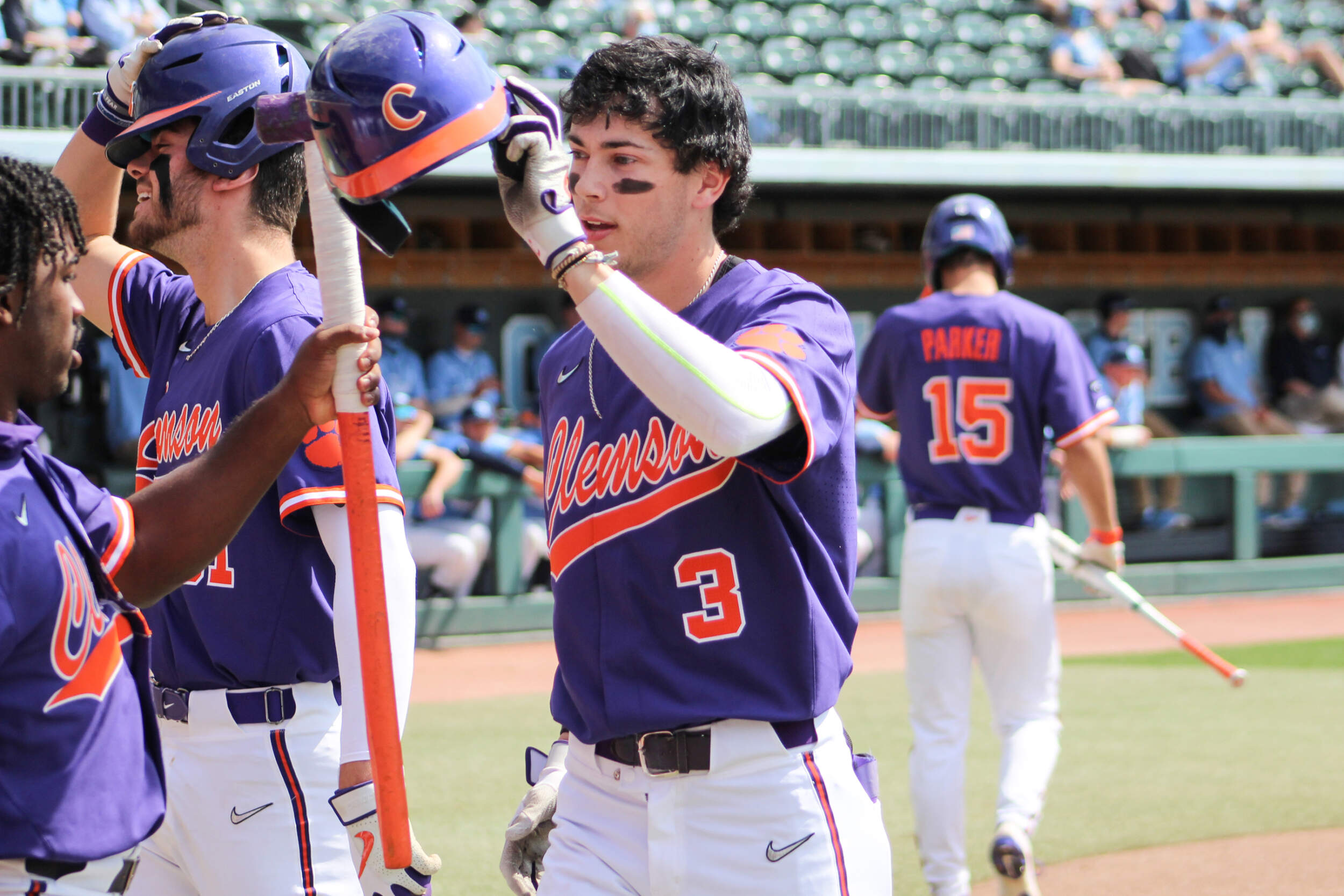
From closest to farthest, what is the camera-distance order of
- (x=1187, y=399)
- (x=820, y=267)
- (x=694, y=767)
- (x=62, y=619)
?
(x=62, y=619) → (x=694, y=767) → (x=820, y=267) → (x=1187, y=399)

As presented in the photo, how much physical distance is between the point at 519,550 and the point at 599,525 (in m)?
7.10

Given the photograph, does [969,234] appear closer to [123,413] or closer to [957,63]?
[123,413]

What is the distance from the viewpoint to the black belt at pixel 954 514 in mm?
4586

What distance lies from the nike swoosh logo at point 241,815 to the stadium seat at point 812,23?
12637 millimetres

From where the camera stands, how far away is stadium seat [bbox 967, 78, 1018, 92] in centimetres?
1389

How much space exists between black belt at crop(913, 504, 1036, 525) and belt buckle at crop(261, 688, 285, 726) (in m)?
2.67

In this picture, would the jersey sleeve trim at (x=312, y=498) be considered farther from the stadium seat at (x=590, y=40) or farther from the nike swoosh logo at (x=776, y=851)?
the stadium seat at (x=590, y=40)

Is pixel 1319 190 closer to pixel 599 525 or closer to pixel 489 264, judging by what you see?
pixel 489 264

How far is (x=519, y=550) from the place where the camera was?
364 inches

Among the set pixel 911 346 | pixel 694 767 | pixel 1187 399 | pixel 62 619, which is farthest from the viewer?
pixel 1187 399

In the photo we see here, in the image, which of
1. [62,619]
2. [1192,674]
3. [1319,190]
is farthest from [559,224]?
[1319,190]

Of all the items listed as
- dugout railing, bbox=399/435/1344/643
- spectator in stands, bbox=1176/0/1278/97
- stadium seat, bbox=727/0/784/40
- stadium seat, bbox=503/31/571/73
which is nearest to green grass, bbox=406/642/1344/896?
dugout railing, bbox=399/435/1344/643

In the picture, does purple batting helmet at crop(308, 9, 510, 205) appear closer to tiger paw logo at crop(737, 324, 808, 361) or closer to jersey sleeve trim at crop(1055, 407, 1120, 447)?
tiger paw logo at crop(737, 324, 808, 361)

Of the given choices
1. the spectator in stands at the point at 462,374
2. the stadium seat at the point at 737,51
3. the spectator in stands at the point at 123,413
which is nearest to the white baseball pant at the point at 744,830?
the spectator in stands at the point at 123,413
